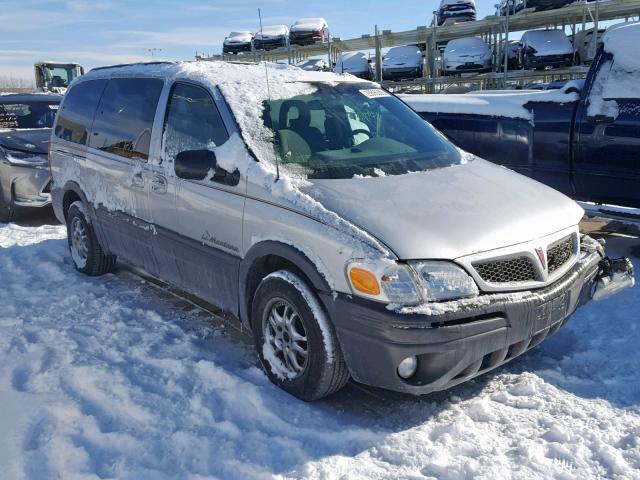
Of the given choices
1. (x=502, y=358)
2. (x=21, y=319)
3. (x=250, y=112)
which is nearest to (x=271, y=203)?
(x=250, y=112)

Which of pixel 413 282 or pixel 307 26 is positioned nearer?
pixel 413 282

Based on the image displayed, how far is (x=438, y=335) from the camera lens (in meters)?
2.74

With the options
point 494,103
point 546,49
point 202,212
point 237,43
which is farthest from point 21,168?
point 237,43

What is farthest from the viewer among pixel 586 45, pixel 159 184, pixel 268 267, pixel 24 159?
pixel 586 45

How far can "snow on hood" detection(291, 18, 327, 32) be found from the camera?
21516 mm

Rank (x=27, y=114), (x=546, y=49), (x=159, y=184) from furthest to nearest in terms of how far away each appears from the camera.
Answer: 1. (x=546, y=49)
2. (x=27, y=114)
3. (x=159, y=184)

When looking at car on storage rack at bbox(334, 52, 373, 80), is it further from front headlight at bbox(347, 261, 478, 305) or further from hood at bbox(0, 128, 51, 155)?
front headlight at bbox(347, 261, 478, 305)

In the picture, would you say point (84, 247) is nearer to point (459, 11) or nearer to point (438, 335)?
point (438, 335)

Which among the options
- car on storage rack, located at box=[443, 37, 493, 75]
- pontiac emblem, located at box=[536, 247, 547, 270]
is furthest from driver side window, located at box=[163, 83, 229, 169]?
car on storage rack, located at box=[443, 37, 493, 75]

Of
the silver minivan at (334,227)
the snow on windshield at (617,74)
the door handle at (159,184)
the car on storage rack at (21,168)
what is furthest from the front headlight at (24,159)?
the snow on windshield at (617,74)

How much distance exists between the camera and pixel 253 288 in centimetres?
350

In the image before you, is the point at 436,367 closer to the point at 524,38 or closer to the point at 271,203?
the point at 271,203

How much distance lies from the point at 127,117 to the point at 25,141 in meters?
4.31

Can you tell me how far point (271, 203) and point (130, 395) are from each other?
1289mm
